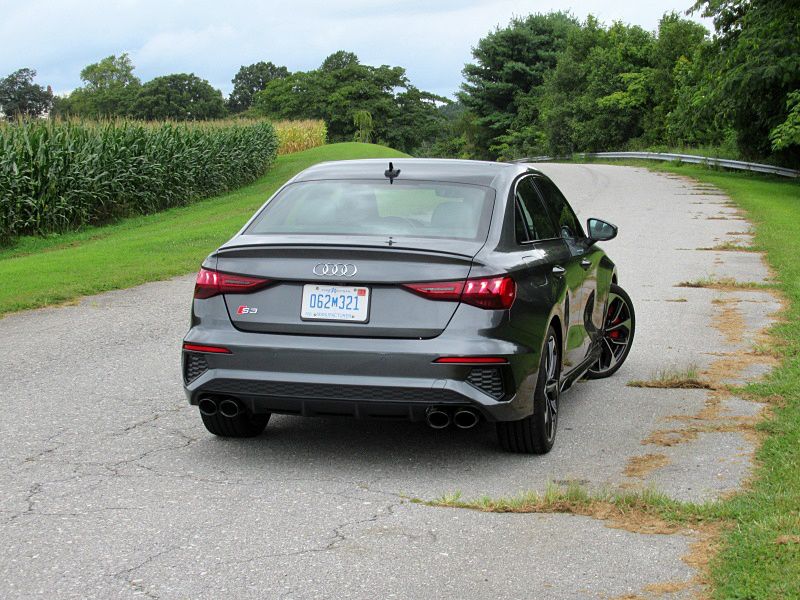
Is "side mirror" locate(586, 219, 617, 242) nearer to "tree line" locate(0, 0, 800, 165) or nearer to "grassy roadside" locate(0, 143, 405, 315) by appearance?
"grassy roadside" locate(0, 143, 405, 315)

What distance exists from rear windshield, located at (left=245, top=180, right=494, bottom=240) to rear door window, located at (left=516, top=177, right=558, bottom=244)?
267 mm

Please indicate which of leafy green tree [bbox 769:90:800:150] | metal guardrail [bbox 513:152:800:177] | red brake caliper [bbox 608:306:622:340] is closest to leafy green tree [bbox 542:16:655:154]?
metal guardrail [bbox 513:152:800:177]

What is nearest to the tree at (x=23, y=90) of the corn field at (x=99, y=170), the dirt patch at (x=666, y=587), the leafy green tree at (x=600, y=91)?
the leafy green tree at (x=600, y=91)

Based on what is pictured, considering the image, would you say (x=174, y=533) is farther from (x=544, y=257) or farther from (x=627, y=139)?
(x=627, y=139)

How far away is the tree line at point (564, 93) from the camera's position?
37.0 m

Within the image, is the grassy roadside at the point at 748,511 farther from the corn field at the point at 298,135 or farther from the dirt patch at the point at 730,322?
the corn field at the point at 298,135

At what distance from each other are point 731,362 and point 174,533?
5476 mm

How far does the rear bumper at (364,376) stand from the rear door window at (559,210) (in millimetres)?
1857

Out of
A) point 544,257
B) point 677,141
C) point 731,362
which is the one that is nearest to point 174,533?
point 544,257

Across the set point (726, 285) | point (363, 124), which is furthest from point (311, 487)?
point (363, 124)

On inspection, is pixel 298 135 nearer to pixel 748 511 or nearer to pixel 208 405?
pixel 208 405

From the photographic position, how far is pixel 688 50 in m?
74.1

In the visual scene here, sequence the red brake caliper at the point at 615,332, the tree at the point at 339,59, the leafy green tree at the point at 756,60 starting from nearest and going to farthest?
1. the red brake caliper at the point at 615,332
2. the leafy green tree at the point at 756,60
3. the tree at the point at 339,59

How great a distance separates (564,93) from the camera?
8938 centimetres
